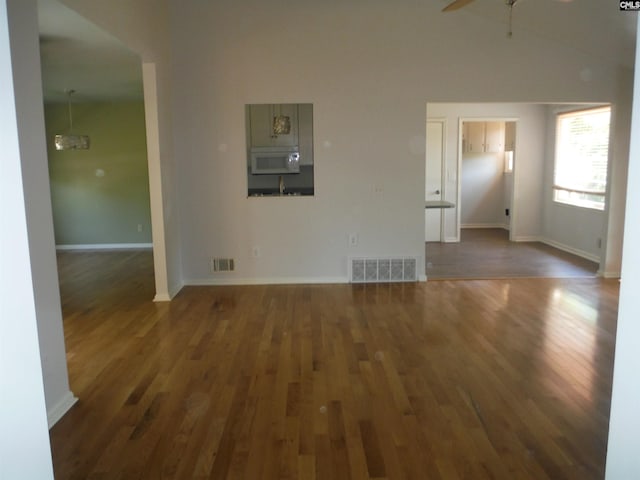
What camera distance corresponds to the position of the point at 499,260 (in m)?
7.21

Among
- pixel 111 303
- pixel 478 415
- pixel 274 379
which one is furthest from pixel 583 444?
pixel 111 303

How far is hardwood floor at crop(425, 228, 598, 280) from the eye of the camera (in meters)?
6.37

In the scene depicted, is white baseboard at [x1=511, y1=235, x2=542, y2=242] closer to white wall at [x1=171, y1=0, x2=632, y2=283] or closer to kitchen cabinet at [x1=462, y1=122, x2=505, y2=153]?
kitchen cabinet at [x1=462, y1=122, x2=505, y2=153]

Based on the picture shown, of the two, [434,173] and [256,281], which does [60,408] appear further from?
[434,173]

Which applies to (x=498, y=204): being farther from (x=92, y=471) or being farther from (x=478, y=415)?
(x=92, y=471)

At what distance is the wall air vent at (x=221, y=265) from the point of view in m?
5.98

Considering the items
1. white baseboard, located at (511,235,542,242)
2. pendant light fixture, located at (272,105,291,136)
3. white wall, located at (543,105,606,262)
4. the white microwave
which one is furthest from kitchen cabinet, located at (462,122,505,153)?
the white microwave

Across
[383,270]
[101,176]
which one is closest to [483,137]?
[383,270]

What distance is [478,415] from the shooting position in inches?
112

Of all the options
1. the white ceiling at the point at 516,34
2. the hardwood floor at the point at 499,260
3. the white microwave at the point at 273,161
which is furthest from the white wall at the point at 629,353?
the white microwave at the point at 273,161

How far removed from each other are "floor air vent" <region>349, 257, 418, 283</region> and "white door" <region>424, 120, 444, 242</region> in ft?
9.10

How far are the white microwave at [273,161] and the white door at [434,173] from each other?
9.05 feet

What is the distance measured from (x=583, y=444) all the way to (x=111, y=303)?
4.55m

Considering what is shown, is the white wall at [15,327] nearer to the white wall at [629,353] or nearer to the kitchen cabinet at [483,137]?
the white wall at [629,353]
